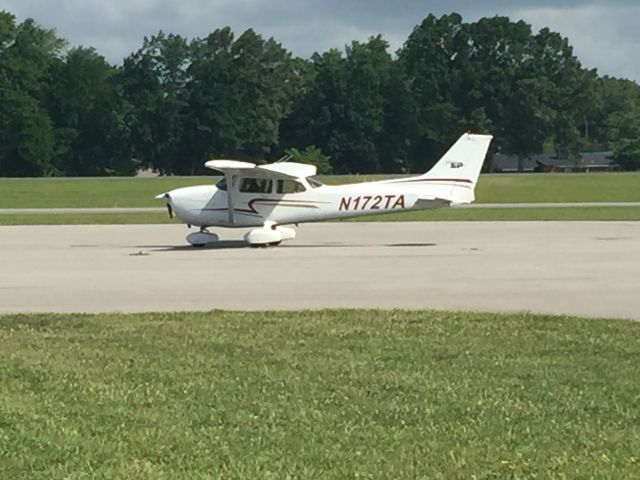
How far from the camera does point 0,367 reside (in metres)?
7.80

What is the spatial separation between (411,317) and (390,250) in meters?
9.79

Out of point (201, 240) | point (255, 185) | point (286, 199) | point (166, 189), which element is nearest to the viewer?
point (201, 240)

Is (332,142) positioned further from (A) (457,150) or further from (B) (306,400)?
(B) (306,400)

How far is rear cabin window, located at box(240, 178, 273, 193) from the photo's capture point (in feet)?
75.2

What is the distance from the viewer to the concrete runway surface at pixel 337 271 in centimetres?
1258

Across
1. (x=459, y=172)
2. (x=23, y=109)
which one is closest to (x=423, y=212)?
(x=459, y=172)

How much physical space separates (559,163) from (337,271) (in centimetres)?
11437

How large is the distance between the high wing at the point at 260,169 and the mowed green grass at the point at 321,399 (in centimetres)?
Result: 1212

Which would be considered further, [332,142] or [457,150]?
[332,142]

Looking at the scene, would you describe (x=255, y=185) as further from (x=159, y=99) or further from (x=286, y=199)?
(x=159, y=99)

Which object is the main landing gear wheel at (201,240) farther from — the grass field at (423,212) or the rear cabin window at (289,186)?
the grass field at (423,212)

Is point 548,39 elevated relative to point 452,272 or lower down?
elevated

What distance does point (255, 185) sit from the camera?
75.5ft

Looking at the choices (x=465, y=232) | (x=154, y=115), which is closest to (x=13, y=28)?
(x=154, y=115)
